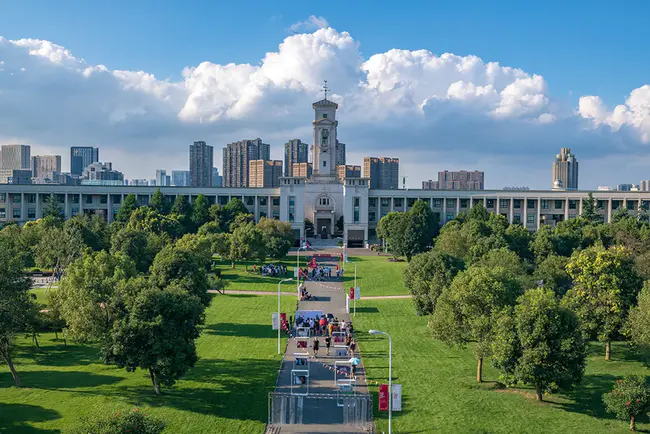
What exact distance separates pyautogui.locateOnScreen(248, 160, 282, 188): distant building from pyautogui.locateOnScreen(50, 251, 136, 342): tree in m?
131

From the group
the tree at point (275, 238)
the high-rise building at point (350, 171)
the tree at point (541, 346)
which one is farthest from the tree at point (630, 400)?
the high-rise building at point (350, 171)

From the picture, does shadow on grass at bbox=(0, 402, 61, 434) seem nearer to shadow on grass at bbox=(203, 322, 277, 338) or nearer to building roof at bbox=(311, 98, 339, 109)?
shadow on grass at bbox=(203, 322, 277, 338)

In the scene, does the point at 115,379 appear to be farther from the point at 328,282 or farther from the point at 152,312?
the point at 328,282

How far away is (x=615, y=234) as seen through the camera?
75875mm

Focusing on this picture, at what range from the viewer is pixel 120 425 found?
19984mm

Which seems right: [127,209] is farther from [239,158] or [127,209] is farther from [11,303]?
[239,158]

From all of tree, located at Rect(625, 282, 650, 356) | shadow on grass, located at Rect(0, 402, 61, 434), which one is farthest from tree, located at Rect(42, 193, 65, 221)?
tree, located at Rect(625, 282, 650, 356)

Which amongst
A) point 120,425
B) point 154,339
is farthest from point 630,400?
point 154,339

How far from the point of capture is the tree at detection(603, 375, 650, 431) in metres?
27.2

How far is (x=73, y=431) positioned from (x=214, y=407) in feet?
34.6

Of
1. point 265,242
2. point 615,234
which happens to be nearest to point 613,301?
point 615,234

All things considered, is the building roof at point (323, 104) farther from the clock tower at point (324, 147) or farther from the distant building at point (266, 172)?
the distant building at point (266, 172)

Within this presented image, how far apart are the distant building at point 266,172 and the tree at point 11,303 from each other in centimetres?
13786

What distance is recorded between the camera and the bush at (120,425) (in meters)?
19.7
